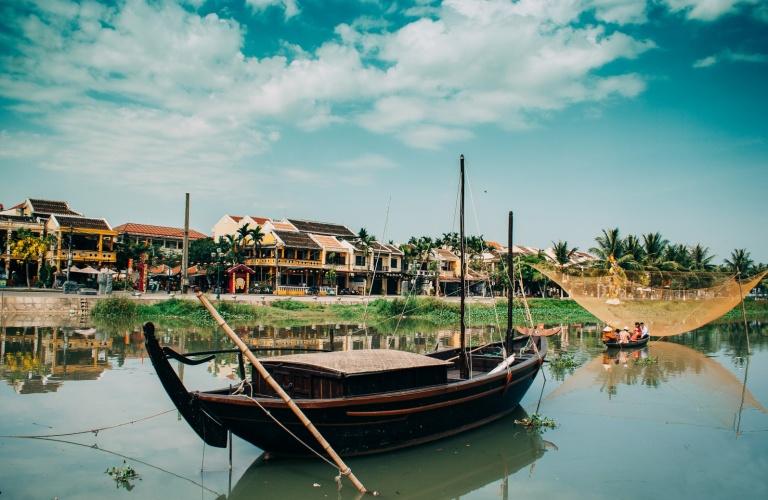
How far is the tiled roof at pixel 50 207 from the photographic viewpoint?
46344 mm

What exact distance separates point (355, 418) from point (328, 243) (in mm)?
45650

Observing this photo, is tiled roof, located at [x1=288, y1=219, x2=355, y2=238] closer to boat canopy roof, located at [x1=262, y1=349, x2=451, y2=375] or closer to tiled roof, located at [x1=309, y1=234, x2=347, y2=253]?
tiled roof, located at [x1=309, y1=234, x2=347, y2=253]

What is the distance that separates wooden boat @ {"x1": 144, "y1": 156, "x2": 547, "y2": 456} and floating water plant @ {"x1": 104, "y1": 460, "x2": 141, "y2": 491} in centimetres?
107

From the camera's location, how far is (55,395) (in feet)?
39.9

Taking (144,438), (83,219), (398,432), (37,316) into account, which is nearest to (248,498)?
(398,432)

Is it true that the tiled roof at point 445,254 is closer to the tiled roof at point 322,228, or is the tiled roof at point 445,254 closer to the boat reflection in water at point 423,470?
the tiled roof at point 322,228

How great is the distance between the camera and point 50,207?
155 ft

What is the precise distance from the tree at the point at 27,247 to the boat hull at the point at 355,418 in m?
38.0

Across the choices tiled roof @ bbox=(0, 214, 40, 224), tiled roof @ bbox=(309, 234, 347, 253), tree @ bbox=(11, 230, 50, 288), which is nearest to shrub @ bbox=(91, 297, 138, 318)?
tree @ bbox=(11, 230, 50, 288)

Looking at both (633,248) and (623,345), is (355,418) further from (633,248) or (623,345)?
(633,248)

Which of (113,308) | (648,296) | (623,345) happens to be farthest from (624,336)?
(113,308)

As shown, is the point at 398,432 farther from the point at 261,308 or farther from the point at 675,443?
the point at 261,308

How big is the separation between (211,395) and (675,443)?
813 centimetres

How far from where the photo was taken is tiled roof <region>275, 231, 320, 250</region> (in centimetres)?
4903
